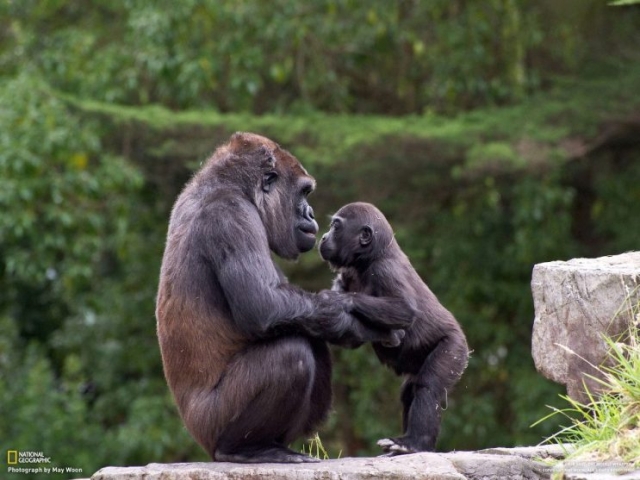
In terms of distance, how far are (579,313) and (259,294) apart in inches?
62.4

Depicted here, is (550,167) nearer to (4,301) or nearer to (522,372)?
(522,372)

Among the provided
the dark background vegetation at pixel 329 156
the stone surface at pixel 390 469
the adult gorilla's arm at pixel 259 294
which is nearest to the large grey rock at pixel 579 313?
the stone surface at pixel 390 469

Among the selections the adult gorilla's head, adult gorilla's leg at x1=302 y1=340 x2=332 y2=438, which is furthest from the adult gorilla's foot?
the adult gorilla's head

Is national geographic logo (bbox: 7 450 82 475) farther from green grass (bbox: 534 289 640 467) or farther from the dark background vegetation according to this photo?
green grass (bbox: 534 289 640 467)

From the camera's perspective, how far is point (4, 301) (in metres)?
13.0

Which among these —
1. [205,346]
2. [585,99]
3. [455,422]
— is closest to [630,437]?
[205,346]

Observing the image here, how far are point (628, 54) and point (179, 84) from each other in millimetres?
4557

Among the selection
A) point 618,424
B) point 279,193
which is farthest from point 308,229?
point 618,424

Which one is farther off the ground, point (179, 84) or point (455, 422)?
point (179, 84)

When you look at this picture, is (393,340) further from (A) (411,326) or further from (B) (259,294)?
(B) (259,294)

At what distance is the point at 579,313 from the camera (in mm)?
5133

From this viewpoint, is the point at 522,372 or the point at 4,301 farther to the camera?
the point at 4,301

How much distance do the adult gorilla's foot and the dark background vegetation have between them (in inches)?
202

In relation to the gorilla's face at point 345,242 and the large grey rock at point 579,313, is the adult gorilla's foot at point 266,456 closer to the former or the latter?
the gorilla's face at point 345,242
